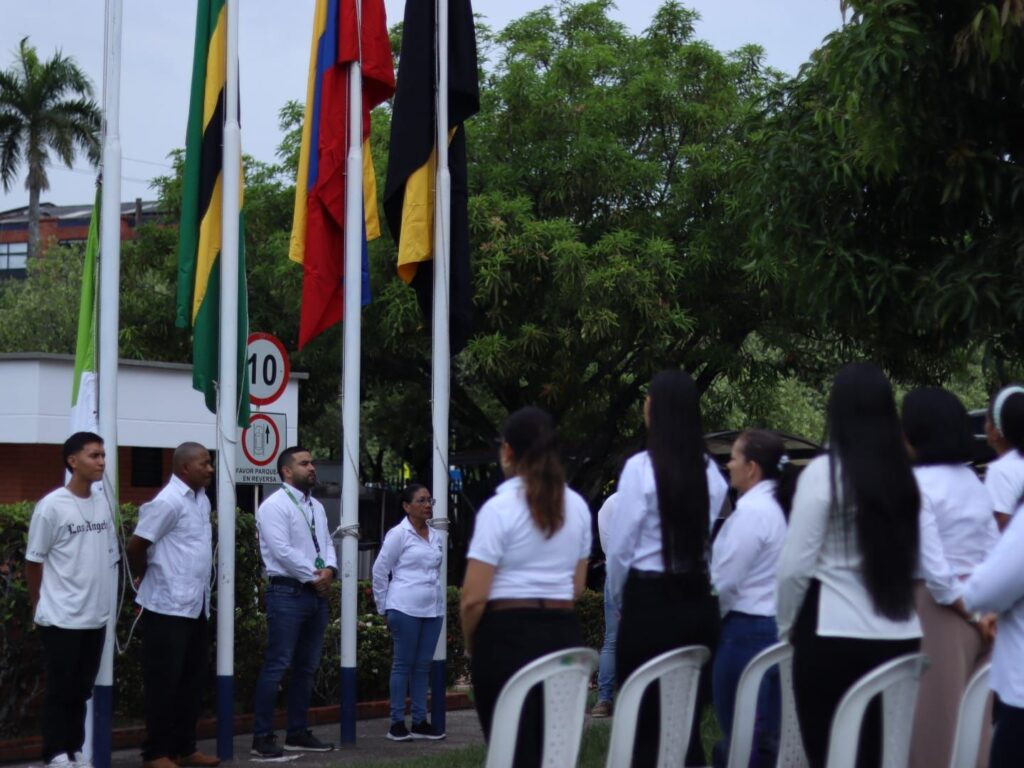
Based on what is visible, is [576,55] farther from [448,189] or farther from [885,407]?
[885,407]

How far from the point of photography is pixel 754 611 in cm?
718

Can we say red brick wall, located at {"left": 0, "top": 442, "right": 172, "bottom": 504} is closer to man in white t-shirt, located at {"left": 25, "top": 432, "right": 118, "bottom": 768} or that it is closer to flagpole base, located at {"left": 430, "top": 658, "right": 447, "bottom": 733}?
flagpole base, located at {"left": 430, "top": 658, "right": 447, "bottom": 733}

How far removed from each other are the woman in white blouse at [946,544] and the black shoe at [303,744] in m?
5.79

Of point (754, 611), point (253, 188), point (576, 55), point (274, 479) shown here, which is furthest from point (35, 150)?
point (754, 611)

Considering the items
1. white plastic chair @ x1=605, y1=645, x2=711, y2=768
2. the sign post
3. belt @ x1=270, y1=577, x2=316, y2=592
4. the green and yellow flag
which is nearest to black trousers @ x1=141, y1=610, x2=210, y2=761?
belt @ x1=270, y1=577, x2=316, y2=592

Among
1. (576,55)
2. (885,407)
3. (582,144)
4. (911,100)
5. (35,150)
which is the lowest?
(885,407)

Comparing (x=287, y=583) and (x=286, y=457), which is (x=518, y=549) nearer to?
(x=287, y=583)

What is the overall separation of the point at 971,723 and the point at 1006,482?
62.8 inches

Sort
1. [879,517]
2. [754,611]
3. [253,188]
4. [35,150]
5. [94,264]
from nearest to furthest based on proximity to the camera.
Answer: [879,517] → [754,611] → [94,264] → [253,188] → [35,150]

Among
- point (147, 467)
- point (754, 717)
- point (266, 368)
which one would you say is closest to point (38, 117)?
point (147, 467)

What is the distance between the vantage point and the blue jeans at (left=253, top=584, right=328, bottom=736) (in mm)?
10750

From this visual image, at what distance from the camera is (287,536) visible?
424 inches

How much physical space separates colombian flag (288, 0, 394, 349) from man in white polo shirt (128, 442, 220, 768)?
2191mm

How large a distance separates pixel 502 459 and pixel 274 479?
21.5ft
